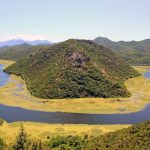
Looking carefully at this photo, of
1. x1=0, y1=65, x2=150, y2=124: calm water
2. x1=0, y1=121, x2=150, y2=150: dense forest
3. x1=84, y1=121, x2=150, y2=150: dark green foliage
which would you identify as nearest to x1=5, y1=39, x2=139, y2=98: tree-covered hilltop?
x1=0, y1=65, x2=150, y2=124: calm water

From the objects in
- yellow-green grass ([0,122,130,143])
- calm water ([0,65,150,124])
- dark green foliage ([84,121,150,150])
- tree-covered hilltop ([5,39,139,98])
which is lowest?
yellow-green grass ([0,122,130,143])

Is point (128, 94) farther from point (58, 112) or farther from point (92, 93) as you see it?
point (58, 112)

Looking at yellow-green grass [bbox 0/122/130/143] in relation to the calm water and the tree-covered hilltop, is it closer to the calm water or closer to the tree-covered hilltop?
the calm water

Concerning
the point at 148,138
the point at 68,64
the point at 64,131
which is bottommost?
the point at 64,131

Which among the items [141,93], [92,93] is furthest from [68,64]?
[141,93]

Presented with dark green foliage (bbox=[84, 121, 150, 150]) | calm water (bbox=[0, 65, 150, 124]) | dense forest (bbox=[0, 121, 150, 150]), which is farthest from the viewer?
calm water (bbox=[0, 65, 150, 124])

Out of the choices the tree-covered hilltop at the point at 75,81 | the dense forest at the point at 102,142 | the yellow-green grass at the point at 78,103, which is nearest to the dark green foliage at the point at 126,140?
the dense forest at the point at 102,142
